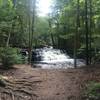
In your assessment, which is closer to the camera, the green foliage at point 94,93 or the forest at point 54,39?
the green foliage at point 94,93

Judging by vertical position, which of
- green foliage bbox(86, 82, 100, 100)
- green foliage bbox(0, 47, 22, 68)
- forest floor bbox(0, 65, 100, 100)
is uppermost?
green foliage bbox(0, 47, 22, 68)

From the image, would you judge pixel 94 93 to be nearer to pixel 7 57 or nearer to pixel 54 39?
pixel 7 57

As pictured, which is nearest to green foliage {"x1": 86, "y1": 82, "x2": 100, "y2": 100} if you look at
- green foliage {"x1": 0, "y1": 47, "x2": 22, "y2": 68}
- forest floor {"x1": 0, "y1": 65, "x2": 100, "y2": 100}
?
forest floor {"x1": 0, "y1": 65, "x2": 100, "y2": 100}

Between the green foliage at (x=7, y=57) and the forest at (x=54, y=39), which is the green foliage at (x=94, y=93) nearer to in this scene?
the forest at (x=54, y=39)

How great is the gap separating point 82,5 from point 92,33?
3332 millimetres

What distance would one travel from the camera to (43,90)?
10.4 m

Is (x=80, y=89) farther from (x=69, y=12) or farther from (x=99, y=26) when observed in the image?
(x=69, y=12)

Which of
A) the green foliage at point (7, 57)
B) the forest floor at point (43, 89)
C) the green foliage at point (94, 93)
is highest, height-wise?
the green foliage at point (7, 57)

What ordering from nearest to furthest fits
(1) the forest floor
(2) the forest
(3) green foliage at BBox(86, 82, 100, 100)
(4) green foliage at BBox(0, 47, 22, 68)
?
(3) green foliage at BBox(86, 82, 100, 100) < (1) the forest floor < (2) the forest < (4) green foliage at BBox(0, 47, 22, 68)

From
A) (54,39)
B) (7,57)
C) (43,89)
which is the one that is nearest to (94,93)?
(43,89)

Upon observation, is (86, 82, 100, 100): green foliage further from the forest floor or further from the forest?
the forest floor

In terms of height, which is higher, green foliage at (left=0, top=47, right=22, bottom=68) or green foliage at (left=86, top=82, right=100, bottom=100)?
green foliage at (left=0, top=47, right=22, bottom=68)

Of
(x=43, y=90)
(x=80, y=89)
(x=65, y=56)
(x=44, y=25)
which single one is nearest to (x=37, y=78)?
(x=43, y=90)

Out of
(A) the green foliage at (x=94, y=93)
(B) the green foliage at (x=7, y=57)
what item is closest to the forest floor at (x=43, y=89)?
(A) the green foliage at (x=94, y=93)
